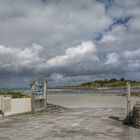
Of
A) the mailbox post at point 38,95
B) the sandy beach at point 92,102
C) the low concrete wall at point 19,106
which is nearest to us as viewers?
the low concrete wall at point 19,106

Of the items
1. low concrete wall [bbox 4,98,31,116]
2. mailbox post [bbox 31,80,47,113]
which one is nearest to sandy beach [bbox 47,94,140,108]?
mailbox post [bbox 31,80,47,113]

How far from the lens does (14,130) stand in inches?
617

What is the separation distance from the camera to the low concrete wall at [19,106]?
23359mm

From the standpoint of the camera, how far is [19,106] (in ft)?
79.3

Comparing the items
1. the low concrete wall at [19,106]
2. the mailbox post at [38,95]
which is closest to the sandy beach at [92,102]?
the mailbox post at [38,95]

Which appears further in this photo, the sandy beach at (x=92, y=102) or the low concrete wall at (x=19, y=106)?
the sandy beach at (x=92, y=102)

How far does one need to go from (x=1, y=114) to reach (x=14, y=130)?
6645mm

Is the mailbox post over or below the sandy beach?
over

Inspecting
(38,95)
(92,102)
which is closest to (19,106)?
(38,95)

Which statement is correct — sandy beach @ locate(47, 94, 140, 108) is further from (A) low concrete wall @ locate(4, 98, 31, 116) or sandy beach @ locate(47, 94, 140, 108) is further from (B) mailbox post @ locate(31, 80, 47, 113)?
(A) low concrete wall @ locate(4, 98, 31, 116)

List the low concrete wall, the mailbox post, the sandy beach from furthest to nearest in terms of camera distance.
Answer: the sandy beach, the mailbox post, the low concrete wall

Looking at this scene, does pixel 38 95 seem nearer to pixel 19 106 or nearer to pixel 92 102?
pixel 19 106

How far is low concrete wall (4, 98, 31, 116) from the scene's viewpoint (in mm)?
23359

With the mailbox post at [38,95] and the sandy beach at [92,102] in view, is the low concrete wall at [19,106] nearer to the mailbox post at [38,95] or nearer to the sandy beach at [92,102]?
the mailbox post at [38,95]
